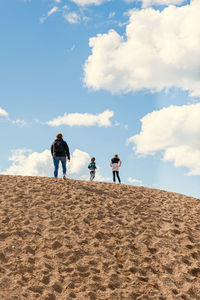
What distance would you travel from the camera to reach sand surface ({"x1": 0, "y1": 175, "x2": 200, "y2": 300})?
26.2 ft

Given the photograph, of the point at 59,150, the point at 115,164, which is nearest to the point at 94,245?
the point at 59,150

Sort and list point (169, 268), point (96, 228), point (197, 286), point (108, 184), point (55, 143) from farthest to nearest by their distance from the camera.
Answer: point (108, 184)
point (55, 143)
point (96, 228)
point (169, 268)
point (197, 286)

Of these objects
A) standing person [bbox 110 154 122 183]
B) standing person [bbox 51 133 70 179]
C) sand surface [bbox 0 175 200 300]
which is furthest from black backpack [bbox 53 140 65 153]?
standing person [bbox 110 154 122 183]

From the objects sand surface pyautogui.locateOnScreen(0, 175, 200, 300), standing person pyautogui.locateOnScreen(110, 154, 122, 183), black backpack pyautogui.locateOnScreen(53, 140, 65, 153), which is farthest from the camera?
standing person pyautogui.locateOnScreen(110, 154, 122, 183)

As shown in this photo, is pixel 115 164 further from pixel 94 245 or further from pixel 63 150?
pixel 94 245

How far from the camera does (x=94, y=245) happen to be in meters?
9.90

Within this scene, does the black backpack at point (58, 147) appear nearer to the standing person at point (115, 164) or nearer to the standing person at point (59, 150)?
the standing person at point (59, 150)

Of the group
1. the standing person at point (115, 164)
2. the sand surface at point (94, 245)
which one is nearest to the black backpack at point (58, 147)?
the sand surface at point (94, 245)

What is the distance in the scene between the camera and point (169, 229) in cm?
1168

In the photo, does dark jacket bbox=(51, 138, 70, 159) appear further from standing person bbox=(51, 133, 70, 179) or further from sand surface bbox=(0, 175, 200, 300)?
sand surface bbox=(0, 175, 200, 300)

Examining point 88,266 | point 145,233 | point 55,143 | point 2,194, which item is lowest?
point 88,266

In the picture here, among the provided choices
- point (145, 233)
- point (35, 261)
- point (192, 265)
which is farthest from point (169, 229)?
point (35, 261)

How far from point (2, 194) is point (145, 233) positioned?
6.91m

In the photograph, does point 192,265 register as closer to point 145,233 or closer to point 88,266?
point 145,233
